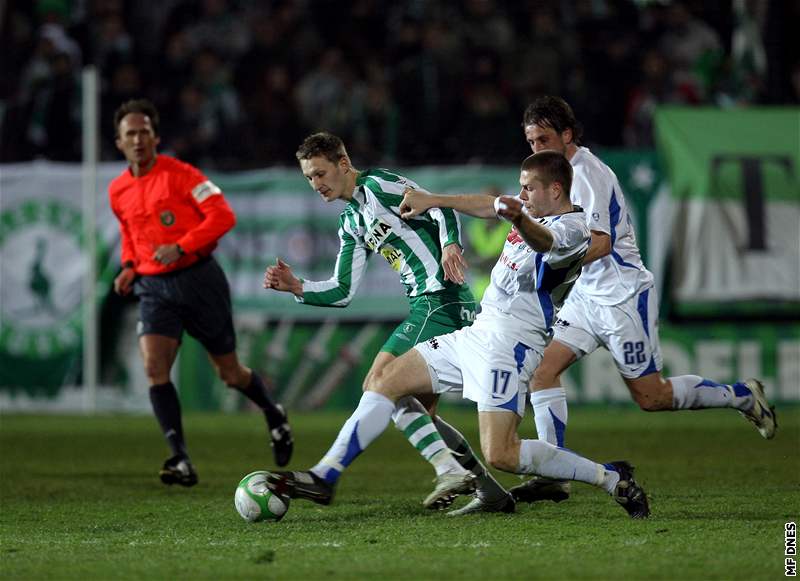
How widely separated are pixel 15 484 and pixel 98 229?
626 centimetres

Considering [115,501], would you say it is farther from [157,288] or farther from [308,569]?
[308,569]

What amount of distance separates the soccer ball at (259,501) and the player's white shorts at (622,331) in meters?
2.09

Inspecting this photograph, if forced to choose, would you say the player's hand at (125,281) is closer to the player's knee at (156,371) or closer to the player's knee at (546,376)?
the player's knee at (156,371)

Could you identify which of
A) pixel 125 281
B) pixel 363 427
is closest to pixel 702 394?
pixel 363 427

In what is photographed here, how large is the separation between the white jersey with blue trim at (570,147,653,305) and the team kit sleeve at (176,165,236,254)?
251 centimetres

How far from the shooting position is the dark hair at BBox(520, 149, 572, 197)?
646 cm

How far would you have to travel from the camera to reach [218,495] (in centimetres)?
816

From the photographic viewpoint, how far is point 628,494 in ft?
A: 21.6

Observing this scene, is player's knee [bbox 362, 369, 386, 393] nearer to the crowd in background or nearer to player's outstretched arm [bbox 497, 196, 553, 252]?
player's outstretched arm [bbox 497, 196, 553, 252]

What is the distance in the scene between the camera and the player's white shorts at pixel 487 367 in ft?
21.4

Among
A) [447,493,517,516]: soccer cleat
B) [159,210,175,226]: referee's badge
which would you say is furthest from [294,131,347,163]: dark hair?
[159,210,175,226]: referee's badge

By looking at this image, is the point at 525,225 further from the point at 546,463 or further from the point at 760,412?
the point at 760,412

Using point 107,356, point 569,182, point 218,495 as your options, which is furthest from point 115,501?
Result: point 107,356

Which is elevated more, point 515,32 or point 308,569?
point 515,32
